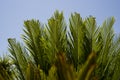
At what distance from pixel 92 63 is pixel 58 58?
23 cm

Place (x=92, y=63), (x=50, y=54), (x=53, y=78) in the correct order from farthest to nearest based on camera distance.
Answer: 1. (x=50, y=54)
2. (x=53, y=78)
3. (x=92, y=63)

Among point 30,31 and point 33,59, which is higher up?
point 30,31

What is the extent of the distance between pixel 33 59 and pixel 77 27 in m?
1.24

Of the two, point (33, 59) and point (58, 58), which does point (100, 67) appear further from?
point (58, 58)

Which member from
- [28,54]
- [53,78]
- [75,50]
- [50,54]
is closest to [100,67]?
[75,50]

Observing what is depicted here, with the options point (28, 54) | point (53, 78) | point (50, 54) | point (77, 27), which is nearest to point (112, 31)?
point (77, 27)

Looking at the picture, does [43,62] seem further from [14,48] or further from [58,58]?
[58,58]

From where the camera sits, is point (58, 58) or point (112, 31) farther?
point (112, 31)

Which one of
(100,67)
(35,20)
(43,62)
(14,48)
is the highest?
(35,20)

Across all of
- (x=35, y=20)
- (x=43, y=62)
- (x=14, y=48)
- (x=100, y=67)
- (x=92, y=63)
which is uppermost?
(x=35, y=20)

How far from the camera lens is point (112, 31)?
680 centimetres

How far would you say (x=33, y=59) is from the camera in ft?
22.8

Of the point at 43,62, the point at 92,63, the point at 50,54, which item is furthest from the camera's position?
the point at 43,62

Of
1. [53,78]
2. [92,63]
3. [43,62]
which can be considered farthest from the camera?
[43,62]
